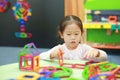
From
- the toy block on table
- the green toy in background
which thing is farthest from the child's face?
the green toy in background

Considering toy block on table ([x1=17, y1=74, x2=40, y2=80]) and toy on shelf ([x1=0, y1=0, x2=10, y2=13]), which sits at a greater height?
toy on shelf ([x1=0, y1=0, x2=10, y2=13])

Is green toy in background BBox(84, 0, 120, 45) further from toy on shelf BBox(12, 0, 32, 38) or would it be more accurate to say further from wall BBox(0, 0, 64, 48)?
toy on shelf BBox(12, 0, 32, 38)

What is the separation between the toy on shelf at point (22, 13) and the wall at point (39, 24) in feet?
0.14

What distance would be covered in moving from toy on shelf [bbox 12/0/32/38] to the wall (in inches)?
1.7

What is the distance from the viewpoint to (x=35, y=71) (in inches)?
42.8

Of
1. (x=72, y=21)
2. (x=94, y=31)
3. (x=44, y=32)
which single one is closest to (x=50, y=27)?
(x=44, y=32)

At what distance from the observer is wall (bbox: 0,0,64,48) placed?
331 cm

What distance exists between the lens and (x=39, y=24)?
11.1 ft

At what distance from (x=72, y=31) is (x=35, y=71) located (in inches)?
13.6

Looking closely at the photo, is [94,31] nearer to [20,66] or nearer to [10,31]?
[10,31]

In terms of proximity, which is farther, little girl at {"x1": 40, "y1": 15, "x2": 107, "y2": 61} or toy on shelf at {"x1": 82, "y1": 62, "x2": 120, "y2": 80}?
little girl at {"x1": 40, "y1": 15, "x2": 107, "y2": 61}

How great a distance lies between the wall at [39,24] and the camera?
3309 millimetres

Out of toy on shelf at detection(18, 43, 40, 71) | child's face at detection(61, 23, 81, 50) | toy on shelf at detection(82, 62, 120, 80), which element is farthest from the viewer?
child's face at detection(61, 23, 81, 50)

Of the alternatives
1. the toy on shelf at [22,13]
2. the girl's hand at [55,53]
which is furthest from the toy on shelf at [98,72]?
the toy on shelf at [22,13]
